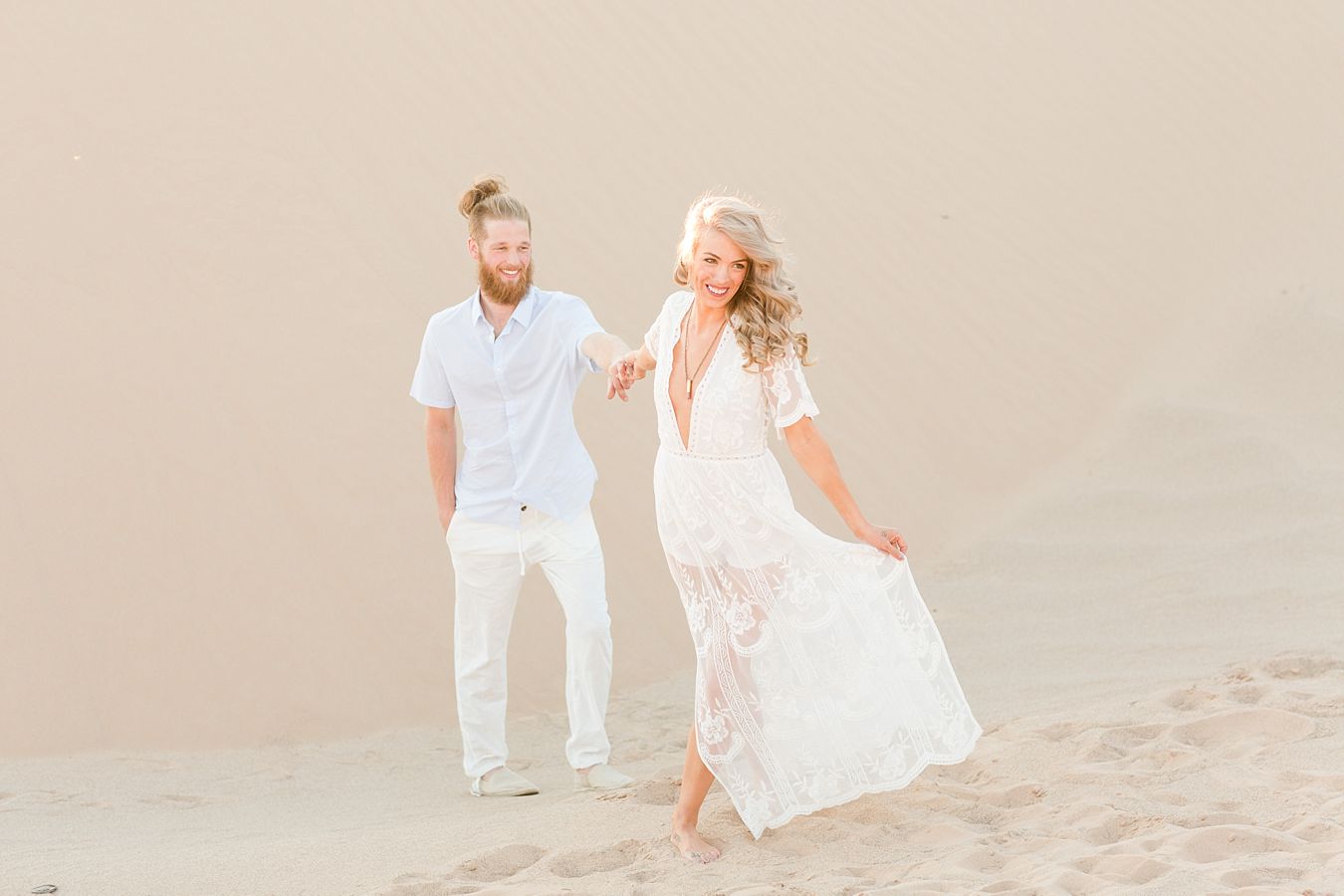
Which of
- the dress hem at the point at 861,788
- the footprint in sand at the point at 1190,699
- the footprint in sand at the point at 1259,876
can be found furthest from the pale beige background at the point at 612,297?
the footprint in sand at the point at 1259,876

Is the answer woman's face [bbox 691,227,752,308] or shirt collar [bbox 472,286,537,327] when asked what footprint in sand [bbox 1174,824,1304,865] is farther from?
shirt collar [bbox 472,286,537,327]

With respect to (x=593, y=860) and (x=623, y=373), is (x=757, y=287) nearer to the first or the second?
(x=623, y=373)

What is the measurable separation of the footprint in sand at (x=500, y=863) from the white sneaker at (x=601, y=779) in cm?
68

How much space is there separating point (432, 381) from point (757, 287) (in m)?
1.55

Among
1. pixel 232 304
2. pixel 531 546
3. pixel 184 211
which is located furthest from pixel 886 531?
pixel 184 211

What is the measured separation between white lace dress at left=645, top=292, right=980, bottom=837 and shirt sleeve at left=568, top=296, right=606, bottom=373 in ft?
2.83

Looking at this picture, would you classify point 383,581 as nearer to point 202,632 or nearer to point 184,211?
point 202,632

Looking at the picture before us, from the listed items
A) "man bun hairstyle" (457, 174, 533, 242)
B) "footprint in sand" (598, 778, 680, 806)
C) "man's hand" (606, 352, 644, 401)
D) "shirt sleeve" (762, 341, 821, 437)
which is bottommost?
"footprint in sand" (598, 778, 680, 806)

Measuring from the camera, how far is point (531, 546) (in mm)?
4793

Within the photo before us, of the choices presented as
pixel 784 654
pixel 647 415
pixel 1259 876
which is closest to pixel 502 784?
pixel 784 654

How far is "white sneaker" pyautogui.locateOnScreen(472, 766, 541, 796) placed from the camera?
492cm

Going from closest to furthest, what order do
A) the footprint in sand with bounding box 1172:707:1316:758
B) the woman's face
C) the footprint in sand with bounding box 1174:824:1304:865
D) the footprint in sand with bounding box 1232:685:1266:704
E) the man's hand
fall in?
the footprint in sand with bounding box 1174:824:1304:865
the woman's face
the man's hand
the footprint in sand with bounding box 1172:707:1316:758
the footprint in sand with bounding box 1232:685:1266:704

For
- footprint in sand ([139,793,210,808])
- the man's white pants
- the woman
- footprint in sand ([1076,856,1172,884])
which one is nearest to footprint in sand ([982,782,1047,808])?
the woman

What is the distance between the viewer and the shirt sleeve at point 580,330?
15.6ft
